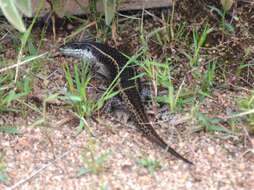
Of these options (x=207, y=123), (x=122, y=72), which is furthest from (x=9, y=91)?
(x=207, y=123)

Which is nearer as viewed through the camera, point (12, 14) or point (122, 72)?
point (12, 14)

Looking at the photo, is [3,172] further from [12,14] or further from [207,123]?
[207,123]

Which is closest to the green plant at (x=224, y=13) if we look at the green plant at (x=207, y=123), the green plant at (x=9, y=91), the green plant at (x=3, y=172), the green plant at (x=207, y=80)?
the green plant at (x=207, y=80)

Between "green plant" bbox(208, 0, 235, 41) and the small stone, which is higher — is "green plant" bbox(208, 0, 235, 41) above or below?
above

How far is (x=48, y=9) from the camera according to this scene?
4168mm

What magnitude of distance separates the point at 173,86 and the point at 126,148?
0.57 meters

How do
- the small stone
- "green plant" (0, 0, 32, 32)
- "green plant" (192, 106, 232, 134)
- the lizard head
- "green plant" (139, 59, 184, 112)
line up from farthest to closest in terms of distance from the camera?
the lizard head → "green plant" (139, 59, 184, 112) → "green plant" (192, 106, 232, 134) → the small stone → "green plant" (0, 0, 32, 32)

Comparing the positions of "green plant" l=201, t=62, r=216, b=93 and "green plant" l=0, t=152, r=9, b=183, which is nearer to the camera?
"green plant" l=0, t=152, r=9, b=183

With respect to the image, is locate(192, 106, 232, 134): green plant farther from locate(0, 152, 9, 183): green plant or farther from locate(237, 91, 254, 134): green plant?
locate(0, 152, 9, 183): green plant

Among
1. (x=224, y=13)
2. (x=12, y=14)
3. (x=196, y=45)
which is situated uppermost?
(x=12, y=14)

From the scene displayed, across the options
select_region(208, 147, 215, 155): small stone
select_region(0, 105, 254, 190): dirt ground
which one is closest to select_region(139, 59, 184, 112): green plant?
select_region(0, 105, 254, 190): dirt ground

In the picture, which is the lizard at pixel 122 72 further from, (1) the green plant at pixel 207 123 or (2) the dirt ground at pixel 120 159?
(1) the green plant at pixel 207 123

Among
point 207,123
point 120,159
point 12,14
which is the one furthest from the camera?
point 207,123

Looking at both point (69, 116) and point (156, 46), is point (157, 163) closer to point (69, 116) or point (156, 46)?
point (69, 116)
